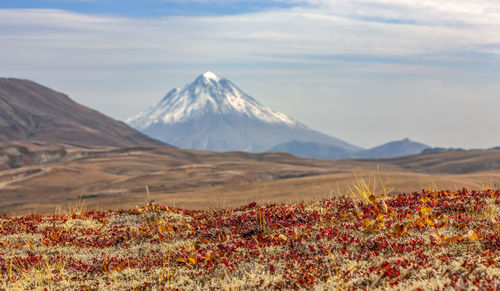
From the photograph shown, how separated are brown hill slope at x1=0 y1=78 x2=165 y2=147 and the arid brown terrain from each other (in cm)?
4766

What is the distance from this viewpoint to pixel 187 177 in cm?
6700

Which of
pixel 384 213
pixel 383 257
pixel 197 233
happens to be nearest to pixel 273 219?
pixel 197 233

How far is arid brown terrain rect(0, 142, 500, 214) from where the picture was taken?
3934 cm

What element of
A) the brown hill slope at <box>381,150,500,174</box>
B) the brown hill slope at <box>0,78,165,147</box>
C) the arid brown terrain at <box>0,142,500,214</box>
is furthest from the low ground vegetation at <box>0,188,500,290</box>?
the brown hill slope at <box>0,78,165,147</box>

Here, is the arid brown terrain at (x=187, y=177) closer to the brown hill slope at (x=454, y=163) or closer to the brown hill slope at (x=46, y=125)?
the brown hill slope at (x=454, y=163)

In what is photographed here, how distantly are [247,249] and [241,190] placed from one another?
36188 millimetres

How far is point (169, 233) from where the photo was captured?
368 inches

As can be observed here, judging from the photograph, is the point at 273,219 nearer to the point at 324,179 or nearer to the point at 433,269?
the point at 433,269

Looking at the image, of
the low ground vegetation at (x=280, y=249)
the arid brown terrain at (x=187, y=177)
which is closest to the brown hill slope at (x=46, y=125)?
the arid brown terrain at (x=187, y=177)

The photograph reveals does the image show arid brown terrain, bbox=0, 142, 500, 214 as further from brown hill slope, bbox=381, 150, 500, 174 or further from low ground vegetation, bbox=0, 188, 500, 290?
low ground vegetation, bbox=0, 188, 500, 290

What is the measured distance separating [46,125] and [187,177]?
393 feet

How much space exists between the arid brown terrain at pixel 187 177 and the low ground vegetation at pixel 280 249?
54.0 ft

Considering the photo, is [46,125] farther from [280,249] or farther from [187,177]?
[280,249]

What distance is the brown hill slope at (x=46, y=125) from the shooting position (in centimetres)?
15875
